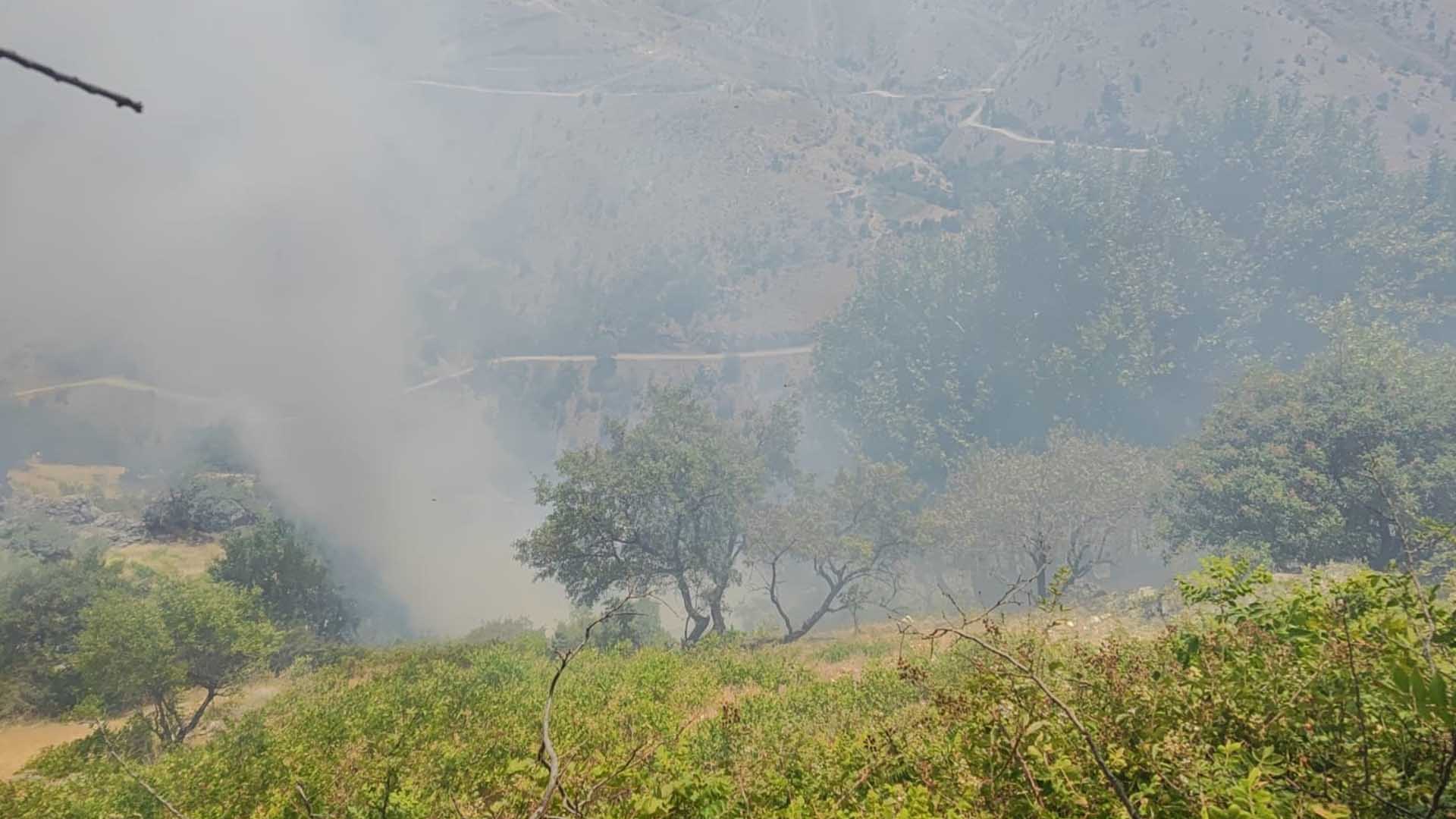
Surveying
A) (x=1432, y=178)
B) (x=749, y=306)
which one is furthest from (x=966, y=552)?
(x=749, y=306)

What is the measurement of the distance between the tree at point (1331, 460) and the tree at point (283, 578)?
148 feet

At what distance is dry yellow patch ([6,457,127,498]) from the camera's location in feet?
226

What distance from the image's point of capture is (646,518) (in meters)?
31.4

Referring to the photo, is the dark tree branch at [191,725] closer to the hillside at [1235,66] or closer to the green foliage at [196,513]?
the green foliage at [196,513]

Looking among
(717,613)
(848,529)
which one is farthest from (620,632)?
(848,529)

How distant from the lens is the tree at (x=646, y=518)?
29.1 meters

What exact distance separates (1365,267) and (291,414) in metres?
128

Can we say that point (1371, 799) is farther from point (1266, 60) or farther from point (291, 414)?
point (1266, 60)

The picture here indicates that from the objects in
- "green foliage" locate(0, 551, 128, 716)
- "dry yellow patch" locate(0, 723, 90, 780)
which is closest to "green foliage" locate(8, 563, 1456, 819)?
"dry yellow patch" locate(0, 723, 90, 780)

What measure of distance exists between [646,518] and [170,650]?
59.3ft

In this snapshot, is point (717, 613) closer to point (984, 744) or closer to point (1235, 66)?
point (984, 744)

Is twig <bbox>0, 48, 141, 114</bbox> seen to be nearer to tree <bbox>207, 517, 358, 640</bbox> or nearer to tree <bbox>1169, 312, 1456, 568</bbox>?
tree <bbox>1169, 312, 1456, 568</bbox>

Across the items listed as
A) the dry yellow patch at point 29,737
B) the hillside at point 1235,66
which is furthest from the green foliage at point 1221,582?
the hillside at point 1235,66

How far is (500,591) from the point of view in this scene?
66.4m
